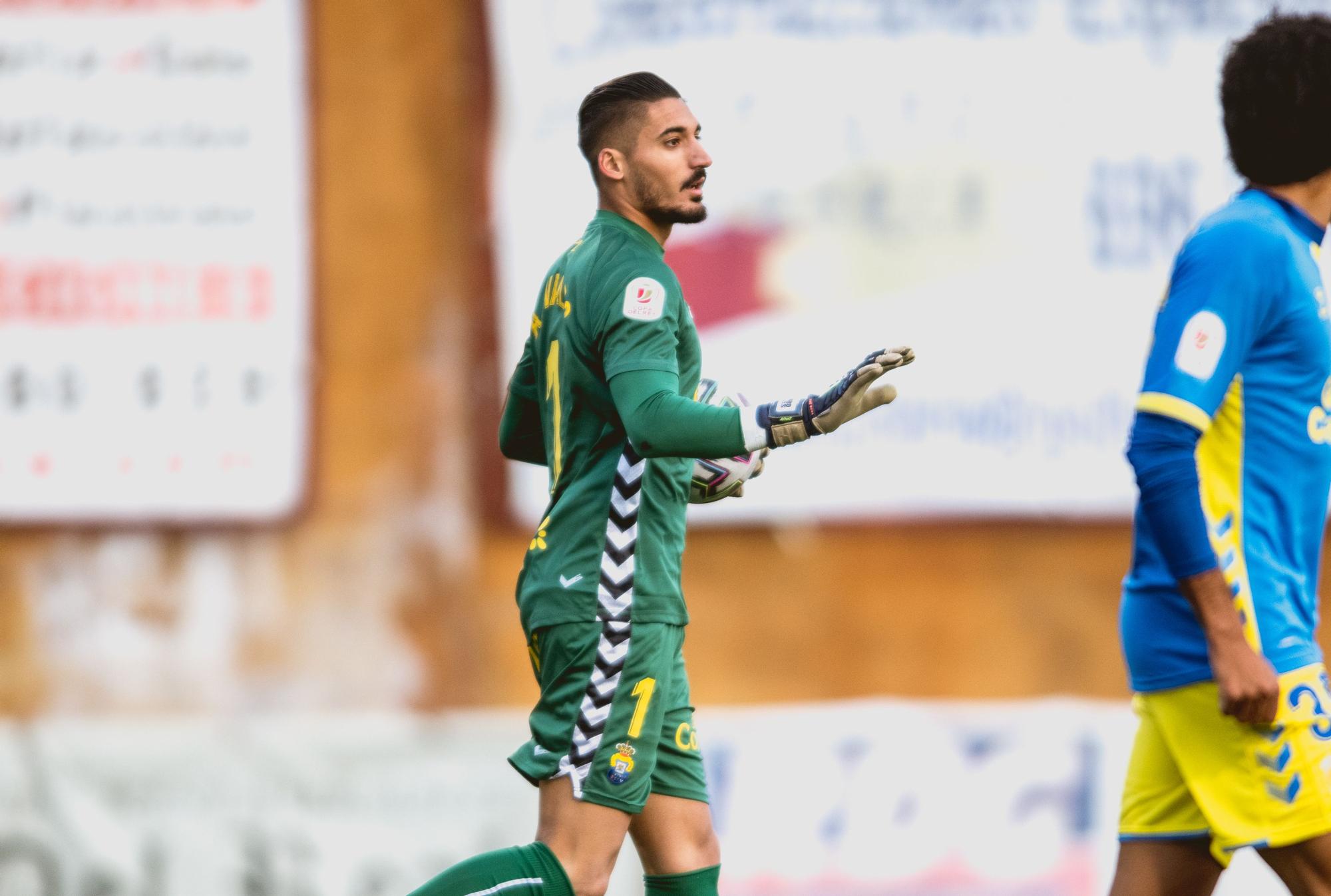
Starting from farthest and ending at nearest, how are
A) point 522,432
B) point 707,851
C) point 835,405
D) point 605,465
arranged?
point 522,432 < point 707,851 < point 605,465 < point 835,405

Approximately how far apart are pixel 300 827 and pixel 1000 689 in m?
2.28

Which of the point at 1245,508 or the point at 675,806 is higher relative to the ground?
the point at 1245,508

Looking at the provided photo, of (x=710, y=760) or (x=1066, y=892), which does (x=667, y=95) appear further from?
(x=1066, y=892)

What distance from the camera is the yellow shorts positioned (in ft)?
10.4

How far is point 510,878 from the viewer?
11.2 feet

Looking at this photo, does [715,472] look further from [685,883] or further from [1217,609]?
Result: [1217,609]

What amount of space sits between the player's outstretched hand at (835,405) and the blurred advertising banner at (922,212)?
8.03ft

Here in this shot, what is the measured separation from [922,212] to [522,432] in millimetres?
2178

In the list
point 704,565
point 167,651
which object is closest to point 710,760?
point 704,565

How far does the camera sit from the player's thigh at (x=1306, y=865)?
10.4 ft

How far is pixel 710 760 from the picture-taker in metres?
5.80

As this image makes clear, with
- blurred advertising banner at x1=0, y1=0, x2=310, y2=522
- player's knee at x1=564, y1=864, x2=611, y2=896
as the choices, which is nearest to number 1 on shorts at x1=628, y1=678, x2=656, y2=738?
player's knee at x1=564, y1=864, x2=611, y2=896

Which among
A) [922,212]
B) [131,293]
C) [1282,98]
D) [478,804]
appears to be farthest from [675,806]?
[131,293]

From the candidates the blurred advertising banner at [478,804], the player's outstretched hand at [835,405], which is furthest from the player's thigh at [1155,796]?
the blurred advertising banner at [478,804]
